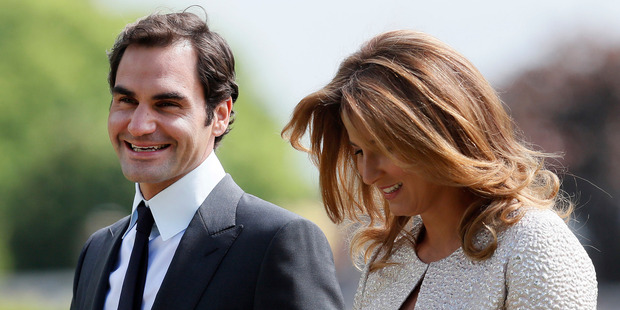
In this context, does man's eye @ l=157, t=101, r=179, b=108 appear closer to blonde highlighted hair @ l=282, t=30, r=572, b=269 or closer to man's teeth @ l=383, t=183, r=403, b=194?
blonde highlighted hair @ l=282, t=30, r=572, b=269

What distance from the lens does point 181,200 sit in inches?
123

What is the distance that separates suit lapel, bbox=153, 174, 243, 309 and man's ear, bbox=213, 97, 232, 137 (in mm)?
247

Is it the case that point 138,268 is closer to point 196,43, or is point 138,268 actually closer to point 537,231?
point 196,43

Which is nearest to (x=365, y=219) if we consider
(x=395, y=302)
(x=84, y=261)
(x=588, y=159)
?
(x=395, y=302)

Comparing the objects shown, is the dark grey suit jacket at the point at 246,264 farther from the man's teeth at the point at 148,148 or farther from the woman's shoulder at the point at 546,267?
the woman's shoulder at the point at 546,267

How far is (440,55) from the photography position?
2695mm

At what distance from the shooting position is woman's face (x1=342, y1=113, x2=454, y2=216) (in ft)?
8.83

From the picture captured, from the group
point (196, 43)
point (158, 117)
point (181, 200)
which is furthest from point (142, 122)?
point (196, 43)

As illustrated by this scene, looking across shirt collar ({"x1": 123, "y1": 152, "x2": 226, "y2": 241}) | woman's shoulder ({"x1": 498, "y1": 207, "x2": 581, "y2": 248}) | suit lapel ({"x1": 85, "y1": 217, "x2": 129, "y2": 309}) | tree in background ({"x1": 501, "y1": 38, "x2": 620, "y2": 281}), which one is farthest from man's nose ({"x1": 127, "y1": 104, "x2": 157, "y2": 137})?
tree in background ({"x1": 501, "y1": 38, "x2": 620, "y2": 281})

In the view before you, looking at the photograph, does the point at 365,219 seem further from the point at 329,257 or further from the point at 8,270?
the point at 8,270

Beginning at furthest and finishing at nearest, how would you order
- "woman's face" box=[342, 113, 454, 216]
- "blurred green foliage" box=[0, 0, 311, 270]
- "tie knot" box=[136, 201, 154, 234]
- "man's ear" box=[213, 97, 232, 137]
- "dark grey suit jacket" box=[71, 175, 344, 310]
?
"blurred green foliage" box=[0, 0, 311, 270] < "man's ear" box=[213, 97, 232, 137] < "tie knot" box=[136, 201, 154, 234] < "dark grey suit jacket" box=[71, 175, 344, 310] < "woman's face" box=[342, 113, 454, 216]

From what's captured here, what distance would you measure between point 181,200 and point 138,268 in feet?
0.99

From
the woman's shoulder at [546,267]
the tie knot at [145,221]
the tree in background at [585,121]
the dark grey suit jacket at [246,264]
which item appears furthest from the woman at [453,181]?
the tree in background at [585,121]

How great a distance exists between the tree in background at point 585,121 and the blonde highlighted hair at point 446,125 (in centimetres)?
1311
